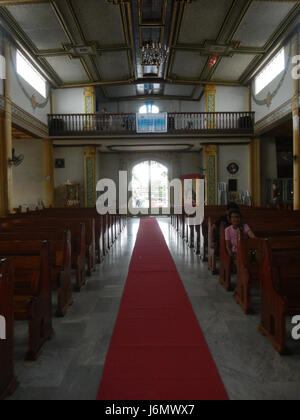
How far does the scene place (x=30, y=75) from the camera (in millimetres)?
12445

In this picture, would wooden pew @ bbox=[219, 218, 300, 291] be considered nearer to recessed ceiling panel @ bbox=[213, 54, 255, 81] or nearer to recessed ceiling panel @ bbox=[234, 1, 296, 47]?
recessed ceiling panel @ bbox=[234, 1, 296, 47]

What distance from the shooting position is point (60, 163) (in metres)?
15.4

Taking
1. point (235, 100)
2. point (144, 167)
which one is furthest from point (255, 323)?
point (144, 167)

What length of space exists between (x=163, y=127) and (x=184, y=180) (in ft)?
12.6

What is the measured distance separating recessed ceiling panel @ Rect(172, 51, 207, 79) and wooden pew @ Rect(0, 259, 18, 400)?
12834mm

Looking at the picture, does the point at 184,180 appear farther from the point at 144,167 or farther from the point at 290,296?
the point at 290,296

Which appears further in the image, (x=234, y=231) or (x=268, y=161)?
(x=268, y=161)

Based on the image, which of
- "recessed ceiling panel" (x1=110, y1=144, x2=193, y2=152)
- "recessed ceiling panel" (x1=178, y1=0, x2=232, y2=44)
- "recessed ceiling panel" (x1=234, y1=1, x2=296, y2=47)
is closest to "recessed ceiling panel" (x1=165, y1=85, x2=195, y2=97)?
"recessed ceiling panel" (x1=110, y1=144, x2=193, y2=152)

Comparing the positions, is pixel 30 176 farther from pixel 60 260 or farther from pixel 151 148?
pixel 60 260

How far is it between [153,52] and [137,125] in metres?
3.26

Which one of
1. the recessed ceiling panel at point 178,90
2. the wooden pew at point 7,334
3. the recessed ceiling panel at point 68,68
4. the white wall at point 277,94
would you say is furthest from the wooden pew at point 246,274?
the recessed ceiling panel at point 178,90

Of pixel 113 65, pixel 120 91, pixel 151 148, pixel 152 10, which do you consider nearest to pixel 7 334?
pixel 152 10

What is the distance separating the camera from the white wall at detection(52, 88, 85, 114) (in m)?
15.4
